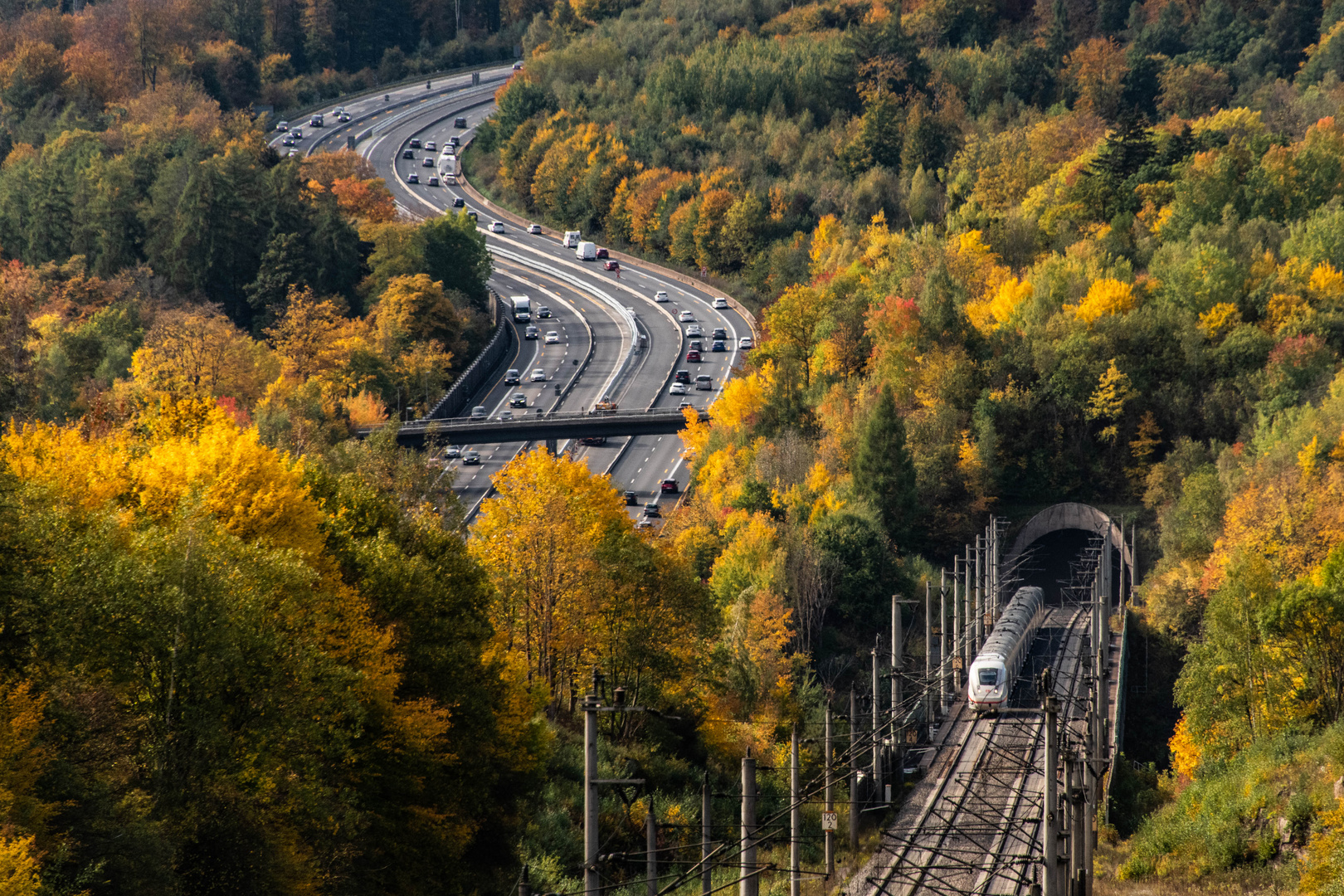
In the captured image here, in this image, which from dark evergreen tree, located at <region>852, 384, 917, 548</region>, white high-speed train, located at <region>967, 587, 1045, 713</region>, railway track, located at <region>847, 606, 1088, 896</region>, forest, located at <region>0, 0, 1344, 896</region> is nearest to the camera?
forest, located at <region>0, 0, 1344, 896</region>

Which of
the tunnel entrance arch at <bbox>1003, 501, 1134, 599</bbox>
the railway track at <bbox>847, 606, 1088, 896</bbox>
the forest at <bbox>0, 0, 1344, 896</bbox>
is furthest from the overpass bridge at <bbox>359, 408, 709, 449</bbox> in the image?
the railway track at <bbox>847, 606, 1088, 896</bbox>

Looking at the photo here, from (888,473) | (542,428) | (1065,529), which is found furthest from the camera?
(1065,529)

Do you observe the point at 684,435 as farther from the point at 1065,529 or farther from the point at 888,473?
the point at 1065,529

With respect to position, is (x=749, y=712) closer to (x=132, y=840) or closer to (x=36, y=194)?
(x=132, y=840)

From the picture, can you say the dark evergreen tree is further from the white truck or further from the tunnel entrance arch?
the white truck

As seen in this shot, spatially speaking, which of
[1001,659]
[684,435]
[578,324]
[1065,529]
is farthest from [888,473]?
[578,324]

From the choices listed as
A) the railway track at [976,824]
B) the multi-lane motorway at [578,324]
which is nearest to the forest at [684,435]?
the railway track at [976,824]
